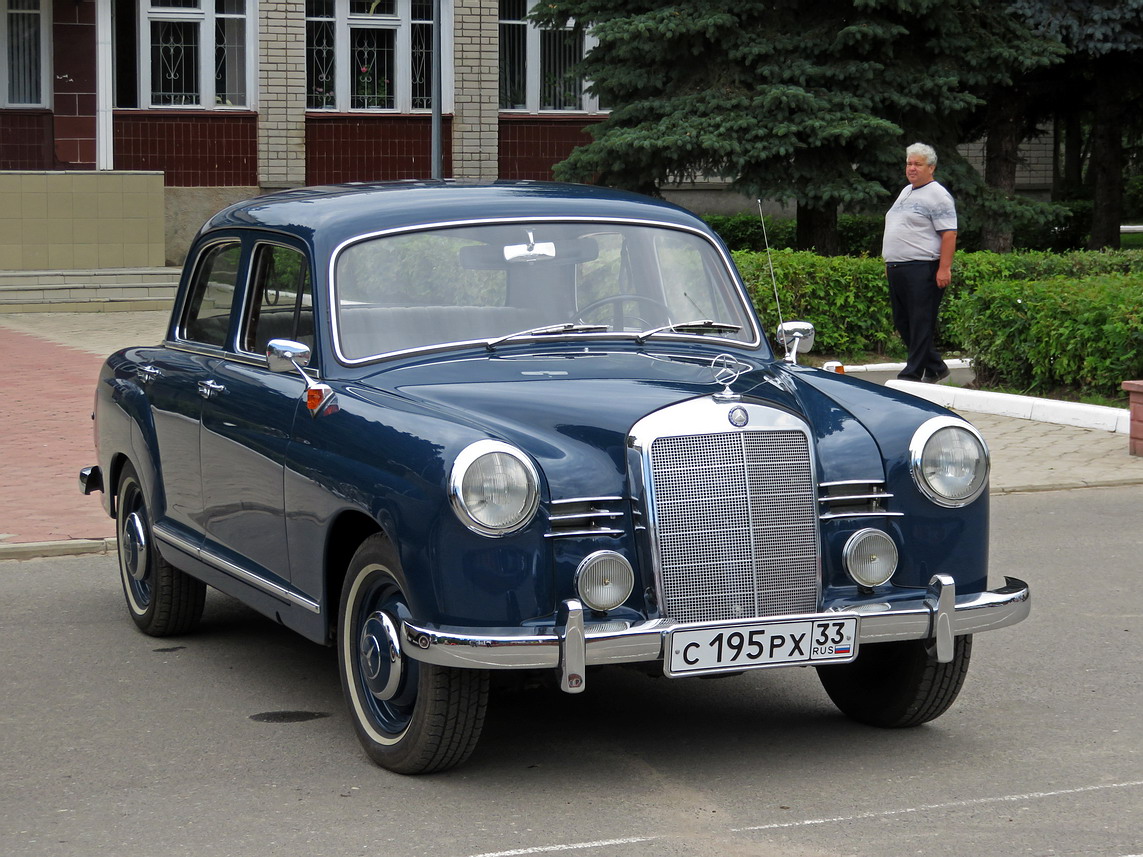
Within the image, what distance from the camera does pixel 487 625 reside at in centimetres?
486

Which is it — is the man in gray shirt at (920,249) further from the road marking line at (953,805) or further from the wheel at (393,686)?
the wheel at (393,686)

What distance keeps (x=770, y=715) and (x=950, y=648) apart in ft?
3.09

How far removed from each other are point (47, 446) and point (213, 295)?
5.68 m

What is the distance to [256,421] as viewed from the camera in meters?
6.05

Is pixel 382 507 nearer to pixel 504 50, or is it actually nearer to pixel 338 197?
pixel 338 197

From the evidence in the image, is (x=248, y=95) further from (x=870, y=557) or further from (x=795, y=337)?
(x=870, y=557)

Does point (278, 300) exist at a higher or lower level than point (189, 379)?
higher

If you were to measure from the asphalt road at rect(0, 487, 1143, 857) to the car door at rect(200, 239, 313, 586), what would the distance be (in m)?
0.57

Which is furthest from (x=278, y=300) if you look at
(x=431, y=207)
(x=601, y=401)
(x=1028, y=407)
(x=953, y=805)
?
(x=1028, y=407)

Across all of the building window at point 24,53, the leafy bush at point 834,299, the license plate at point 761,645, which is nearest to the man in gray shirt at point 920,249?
the leafy bush at point 834,299

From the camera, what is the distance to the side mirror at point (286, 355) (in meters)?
5.80

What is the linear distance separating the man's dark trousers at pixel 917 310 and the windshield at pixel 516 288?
8.30 metres

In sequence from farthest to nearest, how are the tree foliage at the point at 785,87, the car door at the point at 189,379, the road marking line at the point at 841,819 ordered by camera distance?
the tree foliage at the point at 785,87
the car door at the point at 189,379
the road marking line at the point at 841,819

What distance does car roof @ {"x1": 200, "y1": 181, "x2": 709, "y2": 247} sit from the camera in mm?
6172
